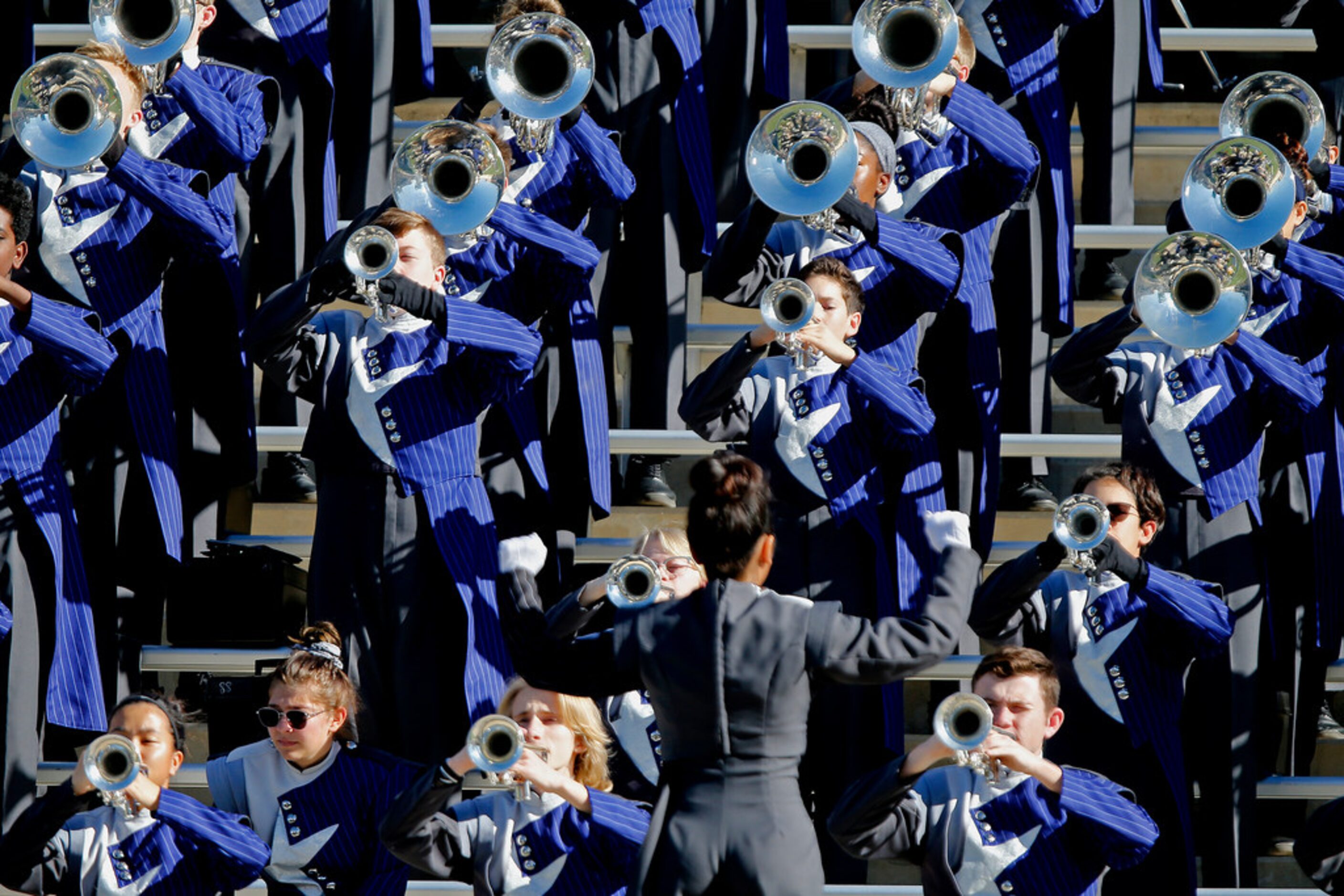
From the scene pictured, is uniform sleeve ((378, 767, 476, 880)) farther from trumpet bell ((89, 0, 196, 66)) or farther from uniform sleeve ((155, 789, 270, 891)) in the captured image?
trumpet bell ((89, 0, 196, 66))

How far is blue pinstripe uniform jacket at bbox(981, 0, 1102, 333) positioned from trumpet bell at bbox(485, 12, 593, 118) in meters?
1.10

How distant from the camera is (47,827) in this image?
4285mm

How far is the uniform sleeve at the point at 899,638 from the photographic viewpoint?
135 inches

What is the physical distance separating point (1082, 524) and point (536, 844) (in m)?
1.14

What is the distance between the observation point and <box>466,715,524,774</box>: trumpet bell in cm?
398

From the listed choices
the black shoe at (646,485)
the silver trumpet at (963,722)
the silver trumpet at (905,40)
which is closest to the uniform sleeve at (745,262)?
the silver trumpet at (905,40)

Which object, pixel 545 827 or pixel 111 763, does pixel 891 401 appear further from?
pixel 111 763

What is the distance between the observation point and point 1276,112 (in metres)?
5.38

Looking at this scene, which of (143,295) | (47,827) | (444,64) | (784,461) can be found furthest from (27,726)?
(444,64)

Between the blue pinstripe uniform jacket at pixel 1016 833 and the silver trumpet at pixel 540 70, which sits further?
the silver trumpet at pixel 540 70

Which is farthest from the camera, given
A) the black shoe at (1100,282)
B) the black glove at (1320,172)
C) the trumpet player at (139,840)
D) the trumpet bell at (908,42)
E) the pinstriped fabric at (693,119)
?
the black shoe at (1100,282)

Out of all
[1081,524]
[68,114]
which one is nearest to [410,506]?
[68,114]

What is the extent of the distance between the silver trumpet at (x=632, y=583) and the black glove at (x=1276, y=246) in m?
1.65

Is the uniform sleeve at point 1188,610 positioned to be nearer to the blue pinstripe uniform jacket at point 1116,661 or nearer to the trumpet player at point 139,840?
the blue pinstripe uniform jacket at point 1116,661
